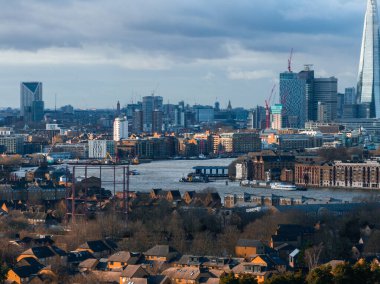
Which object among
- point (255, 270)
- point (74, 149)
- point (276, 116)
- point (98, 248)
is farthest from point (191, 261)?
point (276, 116)

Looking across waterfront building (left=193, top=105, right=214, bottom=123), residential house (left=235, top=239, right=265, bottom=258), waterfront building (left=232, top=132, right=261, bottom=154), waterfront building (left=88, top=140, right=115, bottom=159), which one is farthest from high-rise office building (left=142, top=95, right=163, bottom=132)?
residential house (left=235, top=239, right=265, bottom=258)

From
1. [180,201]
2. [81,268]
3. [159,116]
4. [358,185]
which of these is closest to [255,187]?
[358,185]

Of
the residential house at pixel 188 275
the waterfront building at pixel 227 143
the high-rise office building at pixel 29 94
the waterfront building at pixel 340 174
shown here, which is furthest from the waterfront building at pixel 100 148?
the residential house at pixel 188 275

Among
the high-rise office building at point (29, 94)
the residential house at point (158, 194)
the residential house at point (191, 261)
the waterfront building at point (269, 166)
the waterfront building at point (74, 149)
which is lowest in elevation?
the waterfront building at point (74, 149)

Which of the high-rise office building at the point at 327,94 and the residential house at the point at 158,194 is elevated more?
the high-rise office building at the point at 327,94

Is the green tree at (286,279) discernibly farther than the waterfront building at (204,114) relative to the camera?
No

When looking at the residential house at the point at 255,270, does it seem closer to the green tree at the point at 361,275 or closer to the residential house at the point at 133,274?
the residential house at the point at 133,274

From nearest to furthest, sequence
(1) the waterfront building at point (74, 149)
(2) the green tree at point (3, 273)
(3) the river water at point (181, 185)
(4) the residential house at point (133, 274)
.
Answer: (2) the green tree at point (3, 273) → (4) the residential house at point (133, 274) → (3) the river water at point (181, 185) → (1) the waterfront building at point (74, 149)

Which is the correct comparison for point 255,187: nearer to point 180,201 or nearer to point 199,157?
point 180,201
